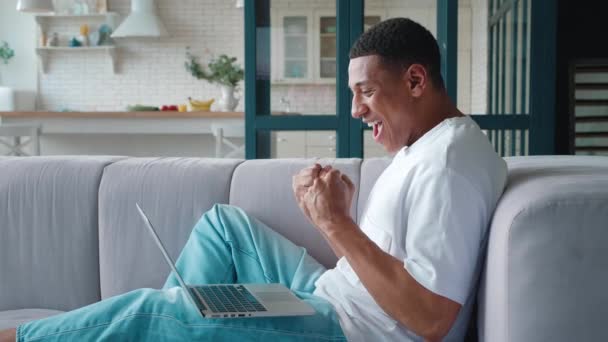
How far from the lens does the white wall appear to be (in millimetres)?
8500

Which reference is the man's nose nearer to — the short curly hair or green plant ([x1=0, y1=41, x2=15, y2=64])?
the short curly hair

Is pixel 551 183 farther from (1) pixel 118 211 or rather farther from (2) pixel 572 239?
(1) pixel 118 211

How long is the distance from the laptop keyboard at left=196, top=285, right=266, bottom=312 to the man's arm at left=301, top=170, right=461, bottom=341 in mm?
187

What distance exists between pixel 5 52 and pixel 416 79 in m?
7.89

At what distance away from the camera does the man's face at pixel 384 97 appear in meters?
1.45

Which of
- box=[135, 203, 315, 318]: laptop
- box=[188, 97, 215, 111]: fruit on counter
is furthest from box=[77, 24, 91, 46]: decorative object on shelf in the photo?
box=[135, 203, 315, 318]: laptop

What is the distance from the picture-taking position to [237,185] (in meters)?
2.09

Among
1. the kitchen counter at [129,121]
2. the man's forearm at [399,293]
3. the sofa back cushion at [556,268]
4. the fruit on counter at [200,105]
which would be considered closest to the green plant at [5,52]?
the kitchen counter at [129,121]

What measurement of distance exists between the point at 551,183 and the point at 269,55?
207cm

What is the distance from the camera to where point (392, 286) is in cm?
126

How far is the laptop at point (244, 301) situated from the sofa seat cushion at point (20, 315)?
668mm

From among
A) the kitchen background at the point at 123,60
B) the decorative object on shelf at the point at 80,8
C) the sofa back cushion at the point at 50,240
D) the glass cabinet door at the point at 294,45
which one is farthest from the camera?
the kitchen background at the point at 123,60

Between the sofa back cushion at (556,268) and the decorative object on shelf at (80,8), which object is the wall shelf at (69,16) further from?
the sofa back cushion at (556,268)

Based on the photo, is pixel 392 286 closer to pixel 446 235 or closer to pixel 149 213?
pixel 446 235
